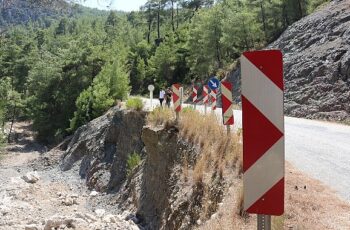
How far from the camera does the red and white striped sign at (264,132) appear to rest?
321cm

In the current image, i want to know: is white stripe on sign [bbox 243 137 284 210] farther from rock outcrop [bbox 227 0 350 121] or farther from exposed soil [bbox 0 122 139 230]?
rock outcrop [bbox 227 0 350 121]

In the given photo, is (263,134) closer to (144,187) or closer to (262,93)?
(262,93)

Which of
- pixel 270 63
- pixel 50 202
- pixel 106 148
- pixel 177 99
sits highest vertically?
pixel 270 63

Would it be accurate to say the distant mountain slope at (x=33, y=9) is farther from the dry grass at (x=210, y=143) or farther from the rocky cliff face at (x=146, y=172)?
the dry grass at (x=210, y=143)

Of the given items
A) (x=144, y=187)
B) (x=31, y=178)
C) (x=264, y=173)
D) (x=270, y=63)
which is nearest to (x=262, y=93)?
(x=270, y=63)

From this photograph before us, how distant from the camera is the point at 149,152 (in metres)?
17.8

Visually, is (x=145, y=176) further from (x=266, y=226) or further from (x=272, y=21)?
(x=272, y=21)

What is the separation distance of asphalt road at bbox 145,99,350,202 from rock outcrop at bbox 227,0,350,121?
730 cm

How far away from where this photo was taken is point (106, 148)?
29234 millimetres

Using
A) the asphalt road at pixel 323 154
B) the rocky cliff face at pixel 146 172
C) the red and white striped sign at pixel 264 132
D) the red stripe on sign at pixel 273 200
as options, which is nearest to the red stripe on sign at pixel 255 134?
the red and white striped sign at pixel 264 132

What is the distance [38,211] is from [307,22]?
24247 millimetres

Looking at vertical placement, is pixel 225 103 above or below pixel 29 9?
below

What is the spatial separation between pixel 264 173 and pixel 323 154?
29.0ft

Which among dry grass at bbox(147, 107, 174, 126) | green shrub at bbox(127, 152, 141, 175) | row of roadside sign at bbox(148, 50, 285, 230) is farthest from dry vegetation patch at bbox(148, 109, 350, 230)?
green shrub at bbox(127, 152, 141, 175)
